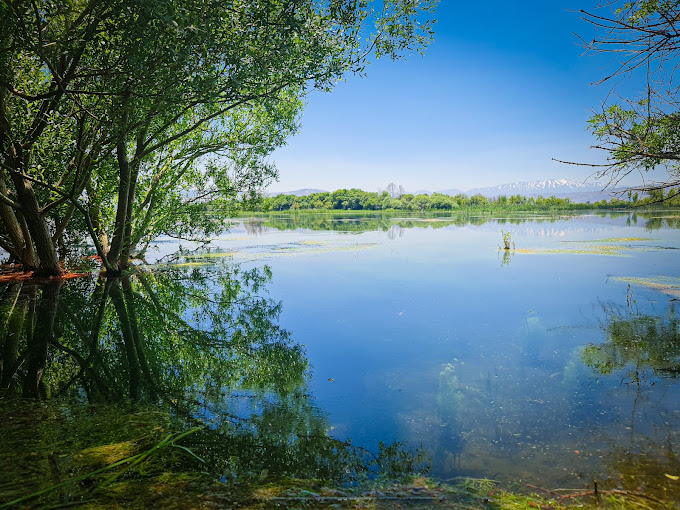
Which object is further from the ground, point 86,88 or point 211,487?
point 86,88

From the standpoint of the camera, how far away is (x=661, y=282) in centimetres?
1163

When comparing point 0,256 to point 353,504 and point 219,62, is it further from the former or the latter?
point 353,504

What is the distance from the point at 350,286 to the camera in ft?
41.3

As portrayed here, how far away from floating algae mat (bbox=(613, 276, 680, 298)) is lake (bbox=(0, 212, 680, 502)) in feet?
0.16

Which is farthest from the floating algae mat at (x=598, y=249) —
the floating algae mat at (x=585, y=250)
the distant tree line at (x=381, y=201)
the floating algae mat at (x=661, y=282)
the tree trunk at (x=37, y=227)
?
→ the distant tree line at (x=381, y=201)

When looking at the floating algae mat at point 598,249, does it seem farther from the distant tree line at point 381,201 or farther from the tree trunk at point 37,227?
the distant tree line at point 381,201

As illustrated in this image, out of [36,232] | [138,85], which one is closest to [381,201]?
[36,232]

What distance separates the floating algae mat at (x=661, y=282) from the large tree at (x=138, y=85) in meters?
8.97

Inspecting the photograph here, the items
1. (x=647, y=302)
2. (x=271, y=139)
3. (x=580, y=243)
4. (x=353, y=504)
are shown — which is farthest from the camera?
(x=580, y=243)

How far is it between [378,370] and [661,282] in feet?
33.2

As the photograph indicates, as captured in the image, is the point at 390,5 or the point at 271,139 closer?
the point at 390,5

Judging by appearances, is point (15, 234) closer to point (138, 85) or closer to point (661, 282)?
point (138, 85)

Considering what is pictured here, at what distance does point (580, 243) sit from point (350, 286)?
53.8 feet

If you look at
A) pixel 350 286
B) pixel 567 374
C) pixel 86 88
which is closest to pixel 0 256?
pixel 86 88
